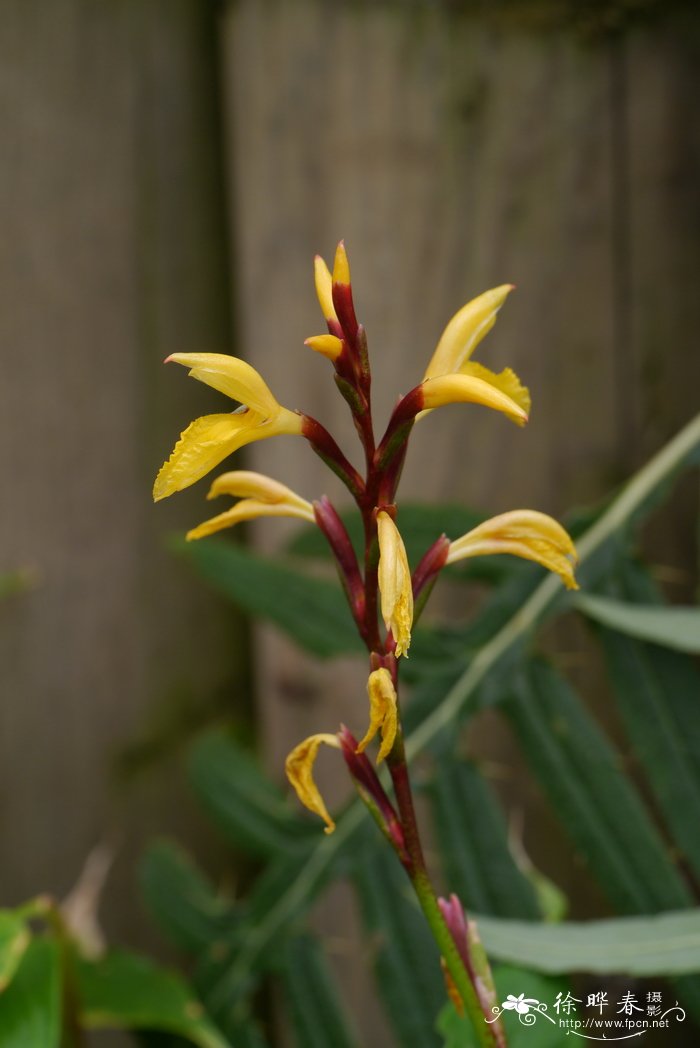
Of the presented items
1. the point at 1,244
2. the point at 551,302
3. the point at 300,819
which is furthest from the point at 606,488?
the point at 1,244

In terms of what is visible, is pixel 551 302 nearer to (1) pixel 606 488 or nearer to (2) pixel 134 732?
(1) pixel 606 488

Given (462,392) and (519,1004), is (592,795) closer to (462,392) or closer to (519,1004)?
(519,1004)

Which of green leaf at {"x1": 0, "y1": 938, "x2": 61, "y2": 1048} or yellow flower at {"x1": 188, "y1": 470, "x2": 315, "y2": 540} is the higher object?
yellow flower at {"x1": 188, "y1": 470, "x2": 315, "y2": 540}

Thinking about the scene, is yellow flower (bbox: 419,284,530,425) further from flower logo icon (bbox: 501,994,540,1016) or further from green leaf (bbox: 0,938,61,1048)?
green leaf (bbox: 0,938,61,1048)

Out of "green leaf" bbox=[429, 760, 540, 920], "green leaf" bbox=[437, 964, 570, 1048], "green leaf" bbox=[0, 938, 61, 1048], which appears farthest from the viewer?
"green leaf" bbox=[429, 760, 540, 920]

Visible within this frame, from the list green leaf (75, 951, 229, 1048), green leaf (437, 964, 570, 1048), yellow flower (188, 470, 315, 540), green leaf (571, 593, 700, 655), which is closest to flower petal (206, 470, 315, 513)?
yellow flower (188, 470, 315, 540)
